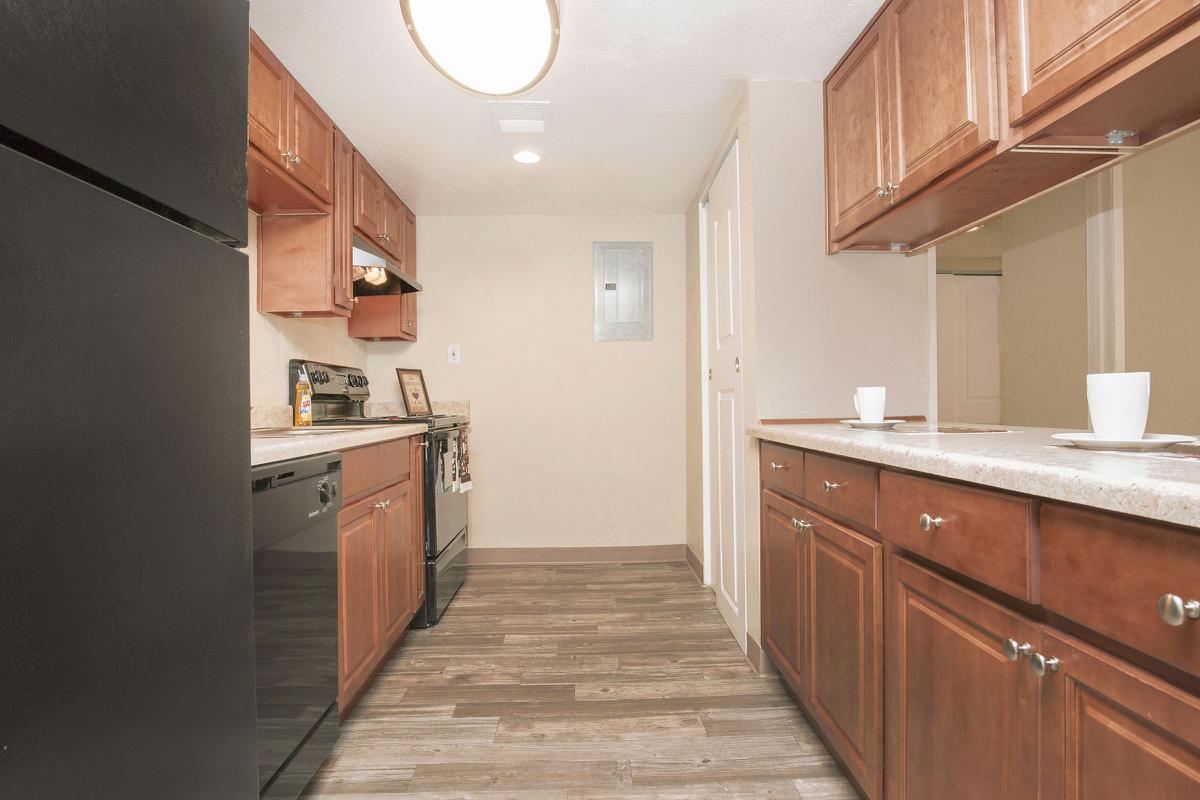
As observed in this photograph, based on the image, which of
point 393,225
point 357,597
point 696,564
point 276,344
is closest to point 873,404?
point 357,597

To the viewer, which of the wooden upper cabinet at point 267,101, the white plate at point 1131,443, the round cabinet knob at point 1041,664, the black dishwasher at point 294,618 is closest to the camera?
the round cabinet knob at point 1041,664

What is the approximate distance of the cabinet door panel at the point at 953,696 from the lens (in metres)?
0.79

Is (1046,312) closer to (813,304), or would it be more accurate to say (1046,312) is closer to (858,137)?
(813,304)

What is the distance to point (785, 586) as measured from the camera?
174cm

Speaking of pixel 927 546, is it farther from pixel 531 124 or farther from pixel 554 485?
pixel 554 485

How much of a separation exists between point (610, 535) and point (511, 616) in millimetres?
1116

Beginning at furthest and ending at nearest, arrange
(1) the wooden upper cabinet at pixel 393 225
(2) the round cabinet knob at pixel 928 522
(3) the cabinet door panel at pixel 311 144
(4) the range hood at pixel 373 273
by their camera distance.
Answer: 1. (1) the wooden upper cabinet at pixel 393 225
2. (4) the range hood at pixel 373 273
3. (3) the cabinet door panel at pixel 311 144
4. (2) the round cabinet knob at pixel 928 522

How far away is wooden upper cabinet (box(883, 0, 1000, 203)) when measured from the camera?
4.20ft

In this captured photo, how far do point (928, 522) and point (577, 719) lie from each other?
1291 mm

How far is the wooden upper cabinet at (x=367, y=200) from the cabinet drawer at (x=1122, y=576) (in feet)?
9.07

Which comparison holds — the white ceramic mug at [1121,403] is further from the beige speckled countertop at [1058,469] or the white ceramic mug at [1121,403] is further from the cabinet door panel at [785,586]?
the cabinet door panel at [785,586]

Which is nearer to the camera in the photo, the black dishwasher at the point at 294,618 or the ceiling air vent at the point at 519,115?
the black dishwasher at the point at 294,618

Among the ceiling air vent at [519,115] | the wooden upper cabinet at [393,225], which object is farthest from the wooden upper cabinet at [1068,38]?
the wooden upper cabinet at [393,225]

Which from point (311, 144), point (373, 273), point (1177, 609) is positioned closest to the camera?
point (1177, 609)
